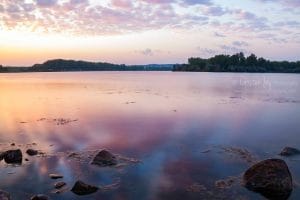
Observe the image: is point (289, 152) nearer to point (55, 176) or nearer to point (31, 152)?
point (55, 176)

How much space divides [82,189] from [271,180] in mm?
7340

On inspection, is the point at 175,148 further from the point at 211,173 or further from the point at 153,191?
the point at 153,191

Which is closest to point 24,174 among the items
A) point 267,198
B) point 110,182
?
point 110,182

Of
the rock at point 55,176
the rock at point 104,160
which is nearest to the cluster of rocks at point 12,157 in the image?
the rock at point 55,176

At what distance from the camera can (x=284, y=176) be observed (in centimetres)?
1387

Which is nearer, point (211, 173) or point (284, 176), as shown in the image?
point (284, 176)

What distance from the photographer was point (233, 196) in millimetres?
13109

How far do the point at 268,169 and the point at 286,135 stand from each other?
11.1 metres

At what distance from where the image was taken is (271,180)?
13.9m

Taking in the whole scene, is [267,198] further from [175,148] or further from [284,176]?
[175,148]

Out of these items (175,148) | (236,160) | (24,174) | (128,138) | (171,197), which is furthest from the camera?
(128,138)

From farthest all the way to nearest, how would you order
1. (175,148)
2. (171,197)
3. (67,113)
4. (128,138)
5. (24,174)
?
(67,113) < (128,138) < (175,148) < (24,174) < (171,197)

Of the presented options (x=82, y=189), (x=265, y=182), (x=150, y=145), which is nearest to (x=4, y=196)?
(x=82, y=189)

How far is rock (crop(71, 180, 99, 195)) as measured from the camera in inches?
518
